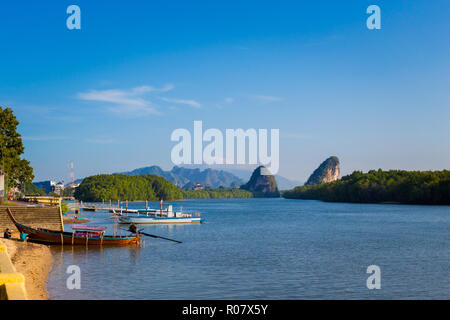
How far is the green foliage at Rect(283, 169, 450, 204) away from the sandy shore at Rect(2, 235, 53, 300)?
130 metres

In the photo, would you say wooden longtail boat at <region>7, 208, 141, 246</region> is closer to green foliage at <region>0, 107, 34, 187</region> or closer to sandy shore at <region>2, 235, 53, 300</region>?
sandy shore at <region>2, 235, 53, 300</region>

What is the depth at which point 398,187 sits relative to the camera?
15938cm

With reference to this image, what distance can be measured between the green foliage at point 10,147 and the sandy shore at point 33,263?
26179 millimetres

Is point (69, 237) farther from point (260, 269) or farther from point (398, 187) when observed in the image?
point (398, 187)

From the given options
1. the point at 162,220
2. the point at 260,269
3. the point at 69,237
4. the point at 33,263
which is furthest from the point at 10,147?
the point at 260,269

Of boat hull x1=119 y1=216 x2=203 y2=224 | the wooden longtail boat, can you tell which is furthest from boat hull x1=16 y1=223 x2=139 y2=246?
boat hull x1=119 y1=216 x2=203 y2=224

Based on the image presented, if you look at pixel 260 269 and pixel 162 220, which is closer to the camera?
pixel 260 269

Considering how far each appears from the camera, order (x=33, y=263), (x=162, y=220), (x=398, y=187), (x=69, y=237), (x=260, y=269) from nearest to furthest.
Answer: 1. (x=33, y=263)
2. (x=260, y=269)
3. (x=69, y=237)
4. (x=162, y=220)
5. (x=398, y=187)

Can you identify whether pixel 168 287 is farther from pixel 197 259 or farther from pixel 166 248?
pixel 166 248

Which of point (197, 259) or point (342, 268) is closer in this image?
point (342, 268)

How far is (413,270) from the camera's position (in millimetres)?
31875

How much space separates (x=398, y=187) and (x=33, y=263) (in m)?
149
